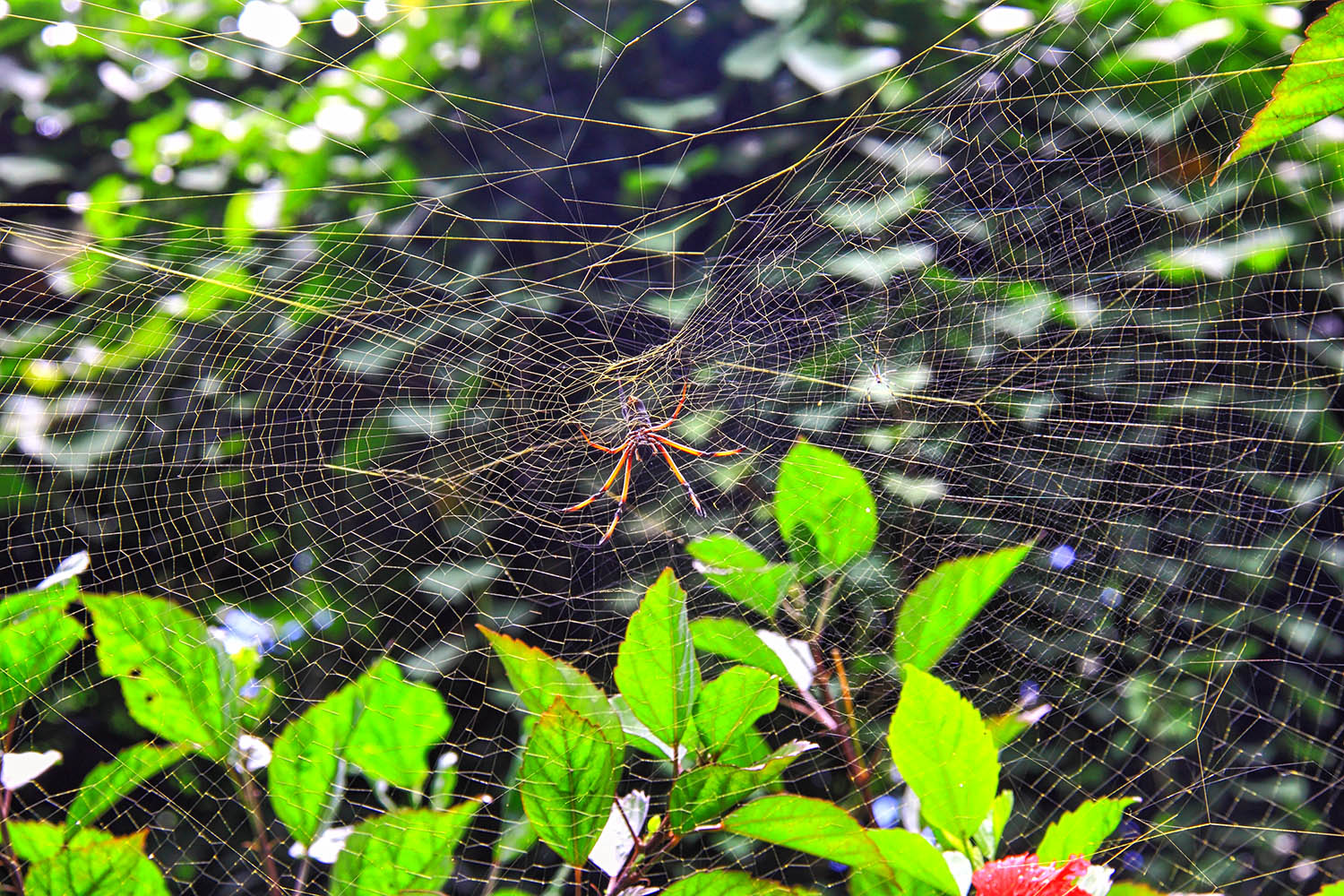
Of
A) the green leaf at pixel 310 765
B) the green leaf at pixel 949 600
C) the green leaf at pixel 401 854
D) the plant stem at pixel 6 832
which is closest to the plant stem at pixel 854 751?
the green leaf at pixel 949 600

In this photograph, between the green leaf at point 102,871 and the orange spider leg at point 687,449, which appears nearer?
the green leaf at point 102,871

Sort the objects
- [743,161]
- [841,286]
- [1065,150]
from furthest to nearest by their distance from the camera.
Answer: [743,161] < [841,286] < [1065,150]

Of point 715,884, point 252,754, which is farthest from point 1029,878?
point 252,754

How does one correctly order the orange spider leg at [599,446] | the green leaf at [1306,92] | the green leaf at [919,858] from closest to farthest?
the green leaf at [1306,92]
the green leaf at [919,858]
the orange spider leg at [599,446]

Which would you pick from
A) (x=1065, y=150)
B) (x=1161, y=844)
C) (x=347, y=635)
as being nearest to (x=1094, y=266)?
(x=1065, y=150)

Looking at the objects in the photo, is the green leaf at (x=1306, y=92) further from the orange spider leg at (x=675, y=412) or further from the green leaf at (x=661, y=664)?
the orange spider leg at (x=675, y=412)

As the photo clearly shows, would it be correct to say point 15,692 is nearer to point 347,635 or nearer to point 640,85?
point 347,635
